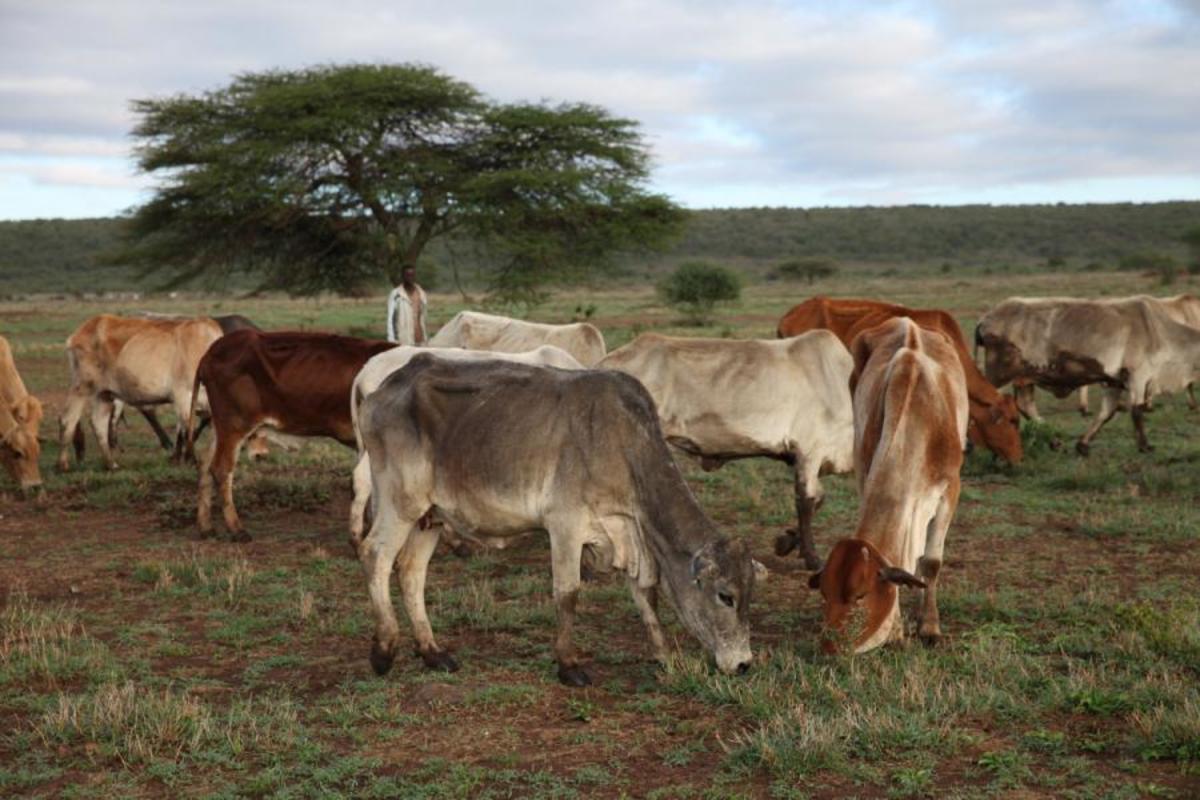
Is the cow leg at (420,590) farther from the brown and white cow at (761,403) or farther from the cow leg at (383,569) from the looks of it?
the brown and white cow at (761,403)

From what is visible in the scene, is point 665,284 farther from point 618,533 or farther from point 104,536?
point 618,533

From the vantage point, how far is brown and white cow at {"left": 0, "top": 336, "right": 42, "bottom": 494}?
42.6 feet

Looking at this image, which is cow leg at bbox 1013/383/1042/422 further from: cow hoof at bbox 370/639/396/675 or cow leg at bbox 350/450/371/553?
cow hoof at bbox 370/639/396/675

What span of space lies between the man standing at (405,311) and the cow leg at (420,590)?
7.41m

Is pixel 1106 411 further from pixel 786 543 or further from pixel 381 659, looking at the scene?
pixel 381 659

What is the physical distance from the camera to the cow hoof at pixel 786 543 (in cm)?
969

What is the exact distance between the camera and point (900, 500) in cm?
708

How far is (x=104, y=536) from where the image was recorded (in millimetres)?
11180

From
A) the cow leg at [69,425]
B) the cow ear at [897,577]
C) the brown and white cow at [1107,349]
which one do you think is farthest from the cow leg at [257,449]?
the cow ear at [897,577]

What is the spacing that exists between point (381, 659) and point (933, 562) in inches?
127

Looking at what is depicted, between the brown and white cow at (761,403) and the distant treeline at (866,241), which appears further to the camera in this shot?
the distant treeline at (866,241)

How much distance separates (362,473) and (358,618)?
1.49 metres

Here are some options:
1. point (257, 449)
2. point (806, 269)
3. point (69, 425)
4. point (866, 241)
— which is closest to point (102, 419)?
point (69, 425)

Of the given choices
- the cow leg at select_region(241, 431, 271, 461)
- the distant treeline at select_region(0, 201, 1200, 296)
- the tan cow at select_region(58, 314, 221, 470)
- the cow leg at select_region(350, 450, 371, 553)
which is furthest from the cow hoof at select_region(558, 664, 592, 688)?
the distant treeline at select_region(0, 201, 1200, 296)
